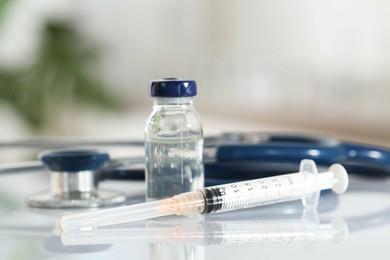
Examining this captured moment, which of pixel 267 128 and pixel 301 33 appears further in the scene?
pixel 301 33

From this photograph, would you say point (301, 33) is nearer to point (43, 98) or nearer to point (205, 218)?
point (43, 98)

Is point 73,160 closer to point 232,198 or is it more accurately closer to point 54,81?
point 232,198

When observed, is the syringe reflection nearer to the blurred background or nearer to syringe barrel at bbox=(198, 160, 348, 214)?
syringe barrel at bbox=(198, 160, 348, 214)

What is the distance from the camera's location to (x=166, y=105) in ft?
1.77

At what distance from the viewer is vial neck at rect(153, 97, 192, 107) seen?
0.52 metres

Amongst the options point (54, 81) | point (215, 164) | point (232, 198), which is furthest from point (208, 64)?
point (232, 198)

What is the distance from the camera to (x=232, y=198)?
520 millimetres

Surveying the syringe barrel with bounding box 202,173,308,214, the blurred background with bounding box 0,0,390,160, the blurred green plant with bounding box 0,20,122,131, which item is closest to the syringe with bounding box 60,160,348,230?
the syringe barrel with bounding box 202,173,308,214

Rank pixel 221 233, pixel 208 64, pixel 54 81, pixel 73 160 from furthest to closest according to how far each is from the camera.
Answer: pixel 208 64, pixel 54 81, pixel 73 160, pixel 221 233

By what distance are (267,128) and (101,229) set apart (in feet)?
4.58

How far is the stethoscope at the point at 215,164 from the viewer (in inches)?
22.5

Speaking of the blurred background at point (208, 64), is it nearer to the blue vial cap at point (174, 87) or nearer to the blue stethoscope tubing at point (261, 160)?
the blue stethoscope tubing at point (261, 160)

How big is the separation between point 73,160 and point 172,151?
9 cm

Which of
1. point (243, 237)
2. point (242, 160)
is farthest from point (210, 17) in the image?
point (243, 237)
